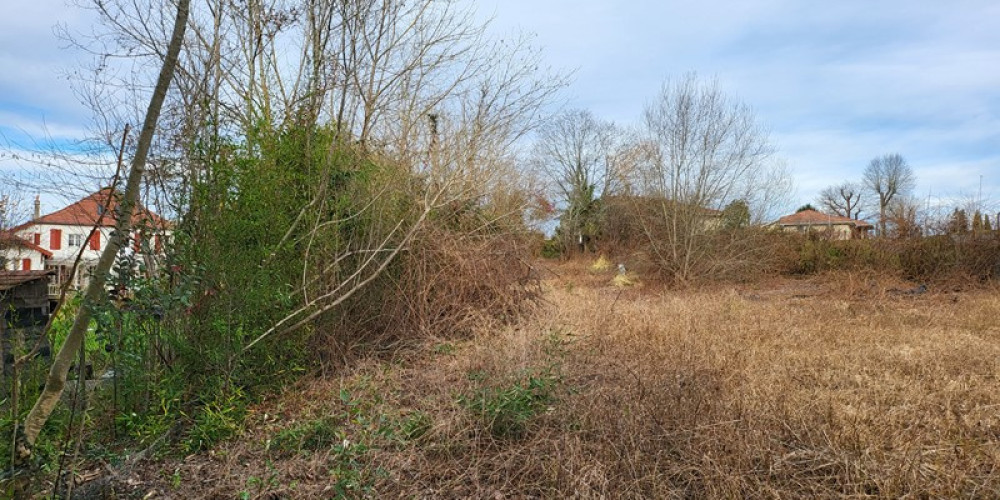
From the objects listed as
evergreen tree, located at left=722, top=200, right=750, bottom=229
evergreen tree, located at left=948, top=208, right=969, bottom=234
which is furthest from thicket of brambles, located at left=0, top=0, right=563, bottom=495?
evergreen tree, located at left=948, top=208, right=969, bottom=234

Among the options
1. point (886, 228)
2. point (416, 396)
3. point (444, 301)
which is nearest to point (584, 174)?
point (886, 228)

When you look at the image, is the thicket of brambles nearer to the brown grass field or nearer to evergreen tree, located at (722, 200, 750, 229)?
the brown grass field

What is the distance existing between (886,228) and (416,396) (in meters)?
15.4

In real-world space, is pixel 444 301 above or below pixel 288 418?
above

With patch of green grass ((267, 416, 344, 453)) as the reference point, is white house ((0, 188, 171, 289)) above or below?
above

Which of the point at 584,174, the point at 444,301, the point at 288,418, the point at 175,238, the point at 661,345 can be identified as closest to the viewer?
the point at 175,238

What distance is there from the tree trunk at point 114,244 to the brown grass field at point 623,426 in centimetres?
81

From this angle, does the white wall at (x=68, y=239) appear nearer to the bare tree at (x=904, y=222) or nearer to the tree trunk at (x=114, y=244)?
the tree trunk at (x=114, y=244)

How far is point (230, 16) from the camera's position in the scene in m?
4.87

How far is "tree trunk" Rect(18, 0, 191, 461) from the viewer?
2146 millimetres

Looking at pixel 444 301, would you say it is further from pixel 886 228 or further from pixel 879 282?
pixel 886 228

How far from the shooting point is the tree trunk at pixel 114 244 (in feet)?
7.04

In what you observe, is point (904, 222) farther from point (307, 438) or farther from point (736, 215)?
point (307, 438)

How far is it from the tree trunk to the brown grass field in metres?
0.81
